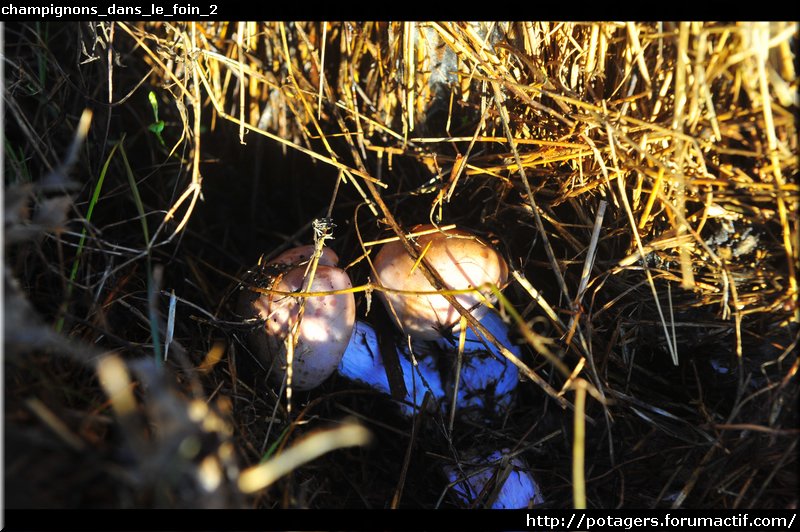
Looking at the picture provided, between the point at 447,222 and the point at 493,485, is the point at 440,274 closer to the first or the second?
the point at 447,222

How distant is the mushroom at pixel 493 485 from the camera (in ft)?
4.19

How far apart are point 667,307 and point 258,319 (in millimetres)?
950

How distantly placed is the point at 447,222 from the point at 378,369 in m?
0.43

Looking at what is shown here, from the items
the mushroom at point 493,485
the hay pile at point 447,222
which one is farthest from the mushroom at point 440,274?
the mushroom at point 493,485

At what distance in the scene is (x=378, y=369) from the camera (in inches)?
58.9

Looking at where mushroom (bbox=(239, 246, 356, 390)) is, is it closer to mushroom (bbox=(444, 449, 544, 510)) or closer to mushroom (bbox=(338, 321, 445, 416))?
mushroom (bbox=(338, 321, 445, 416))

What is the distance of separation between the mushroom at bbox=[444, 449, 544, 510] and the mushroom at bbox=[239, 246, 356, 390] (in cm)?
39

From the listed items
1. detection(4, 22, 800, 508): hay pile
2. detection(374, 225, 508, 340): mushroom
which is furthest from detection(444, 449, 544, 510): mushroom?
detection(374, 225, 508, 340): mushroom

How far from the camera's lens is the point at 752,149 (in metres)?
1.14

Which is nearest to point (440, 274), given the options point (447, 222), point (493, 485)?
point (447, 222)

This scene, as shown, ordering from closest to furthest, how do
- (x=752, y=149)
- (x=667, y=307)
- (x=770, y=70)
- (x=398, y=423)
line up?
(x=770, y=70) < (x=752, y=149) < (x=667, y=307) < (x=398, y=423)

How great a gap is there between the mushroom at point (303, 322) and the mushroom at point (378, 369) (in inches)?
4.4
